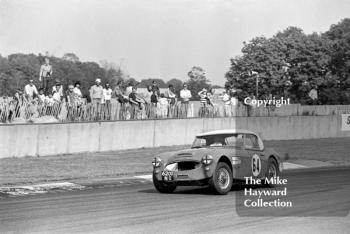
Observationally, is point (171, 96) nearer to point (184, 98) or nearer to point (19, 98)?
point (184, 98)

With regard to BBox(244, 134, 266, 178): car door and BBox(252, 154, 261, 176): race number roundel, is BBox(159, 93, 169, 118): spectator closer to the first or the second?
BBox(244, 134, 266, 178): car door

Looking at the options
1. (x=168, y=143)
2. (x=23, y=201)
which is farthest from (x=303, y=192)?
(x=168, y=143)

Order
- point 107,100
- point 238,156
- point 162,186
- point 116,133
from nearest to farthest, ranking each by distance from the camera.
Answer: point 238,156
point 162,186
point 107,100
point 116,133

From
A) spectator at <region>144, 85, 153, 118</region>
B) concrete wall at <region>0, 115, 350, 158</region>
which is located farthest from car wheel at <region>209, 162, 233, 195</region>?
spectator at <region>144, 85, 153, 118</region>

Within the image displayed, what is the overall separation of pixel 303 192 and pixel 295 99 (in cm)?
6937

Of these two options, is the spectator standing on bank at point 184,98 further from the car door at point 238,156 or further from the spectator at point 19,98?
the car door at point 238,156

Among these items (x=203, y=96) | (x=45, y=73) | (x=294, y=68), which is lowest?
(x=203, y=96)

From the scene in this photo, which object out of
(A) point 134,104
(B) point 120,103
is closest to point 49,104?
(B) point 120,103

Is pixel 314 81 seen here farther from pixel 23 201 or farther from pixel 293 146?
pixel 23 201

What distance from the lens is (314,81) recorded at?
82875 millimetres

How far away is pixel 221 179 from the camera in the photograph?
49.7ft

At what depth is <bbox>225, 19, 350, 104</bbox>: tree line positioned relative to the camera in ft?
269

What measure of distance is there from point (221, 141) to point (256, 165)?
980mm

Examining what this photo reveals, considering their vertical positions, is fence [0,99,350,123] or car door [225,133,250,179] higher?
fence [0,99,350,123]
